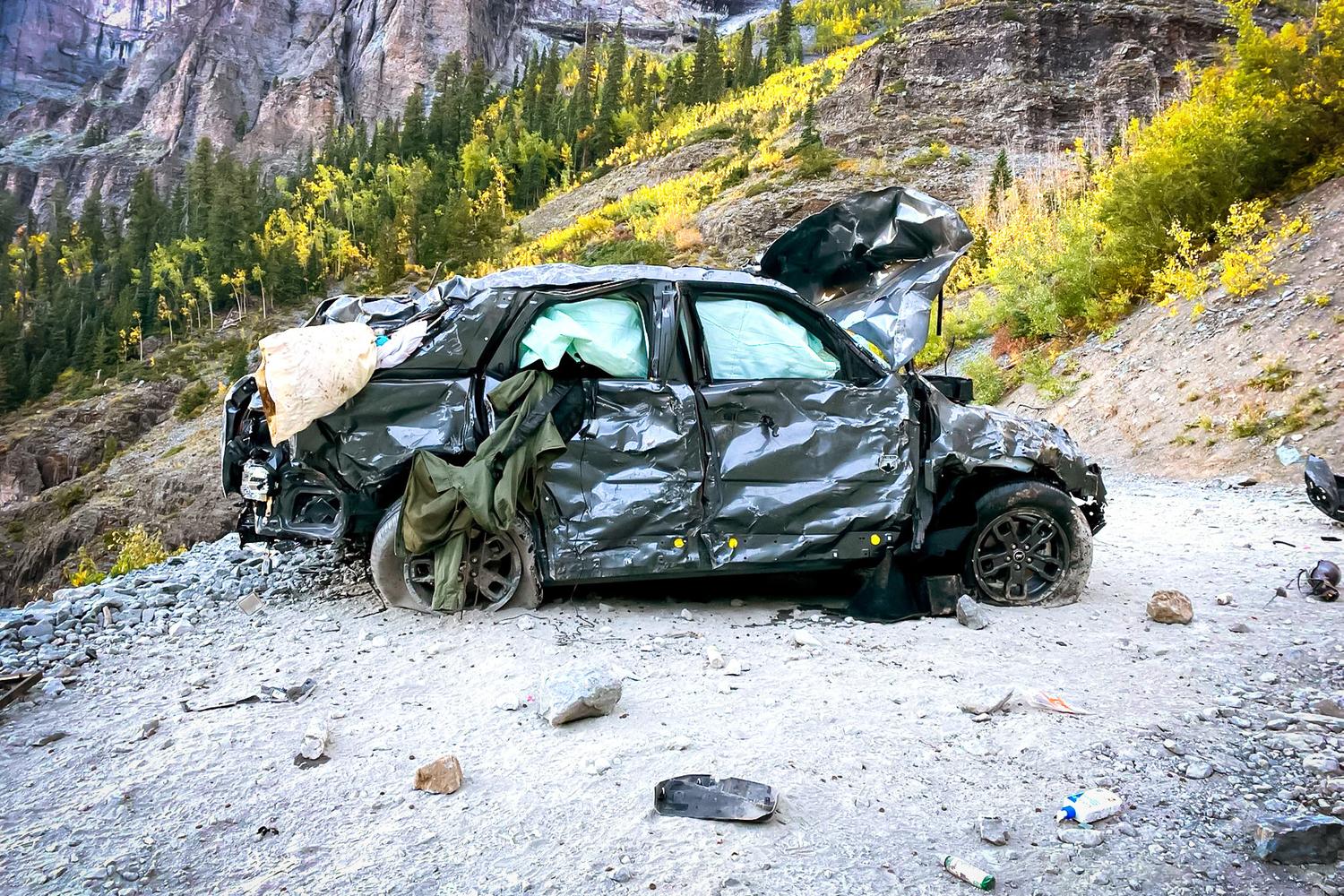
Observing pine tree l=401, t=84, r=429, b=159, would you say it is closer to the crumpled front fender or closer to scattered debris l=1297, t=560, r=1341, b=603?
the crumpled front fender

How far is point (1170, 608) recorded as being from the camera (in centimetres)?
388

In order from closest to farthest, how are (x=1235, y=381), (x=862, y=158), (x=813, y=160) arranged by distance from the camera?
(x=1235, y=381) < (x=813, y=160) < (x=862, y=158)

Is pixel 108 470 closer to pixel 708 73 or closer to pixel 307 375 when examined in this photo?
pixel 307 375

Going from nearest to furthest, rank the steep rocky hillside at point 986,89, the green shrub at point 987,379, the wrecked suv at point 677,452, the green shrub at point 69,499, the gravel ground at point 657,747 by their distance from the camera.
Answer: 1. the gravel ground at point 657,747
2. the wrecked suv at point 677,452
3. the green shrub at point 987,379
4. the steep rocky hillside at point 986,89
5. the green shrub at point 69,499

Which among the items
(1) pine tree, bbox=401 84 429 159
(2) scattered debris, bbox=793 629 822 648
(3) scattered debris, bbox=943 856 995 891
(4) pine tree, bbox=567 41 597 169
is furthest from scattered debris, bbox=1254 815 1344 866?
(1) pine tree, bbox=401 84 429 159

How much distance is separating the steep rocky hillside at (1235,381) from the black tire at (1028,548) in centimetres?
486

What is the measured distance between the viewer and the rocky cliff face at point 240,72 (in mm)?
105438

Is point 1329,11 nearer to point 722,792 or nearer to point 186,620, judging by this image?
point 722,792

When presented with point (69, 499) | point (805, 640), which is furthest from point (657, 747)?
point (69, 499)

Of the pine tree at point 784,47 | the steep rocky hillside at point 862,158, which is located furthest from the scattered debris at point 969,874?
the pine tree at point 784,47

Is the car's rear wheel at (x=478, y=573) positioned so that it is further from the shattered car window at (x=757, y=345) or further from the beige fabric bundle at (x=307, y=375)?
the shattered car window at (x=757, y=345)

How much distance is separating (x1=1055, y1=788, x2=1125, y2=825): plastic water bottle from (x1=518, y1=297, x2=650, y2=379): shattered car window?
2.57 metres

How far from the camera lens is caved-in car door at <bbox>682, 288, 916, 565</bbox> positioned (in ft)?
12.9

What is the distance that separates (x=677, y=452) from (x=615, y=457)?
0.32 metres
